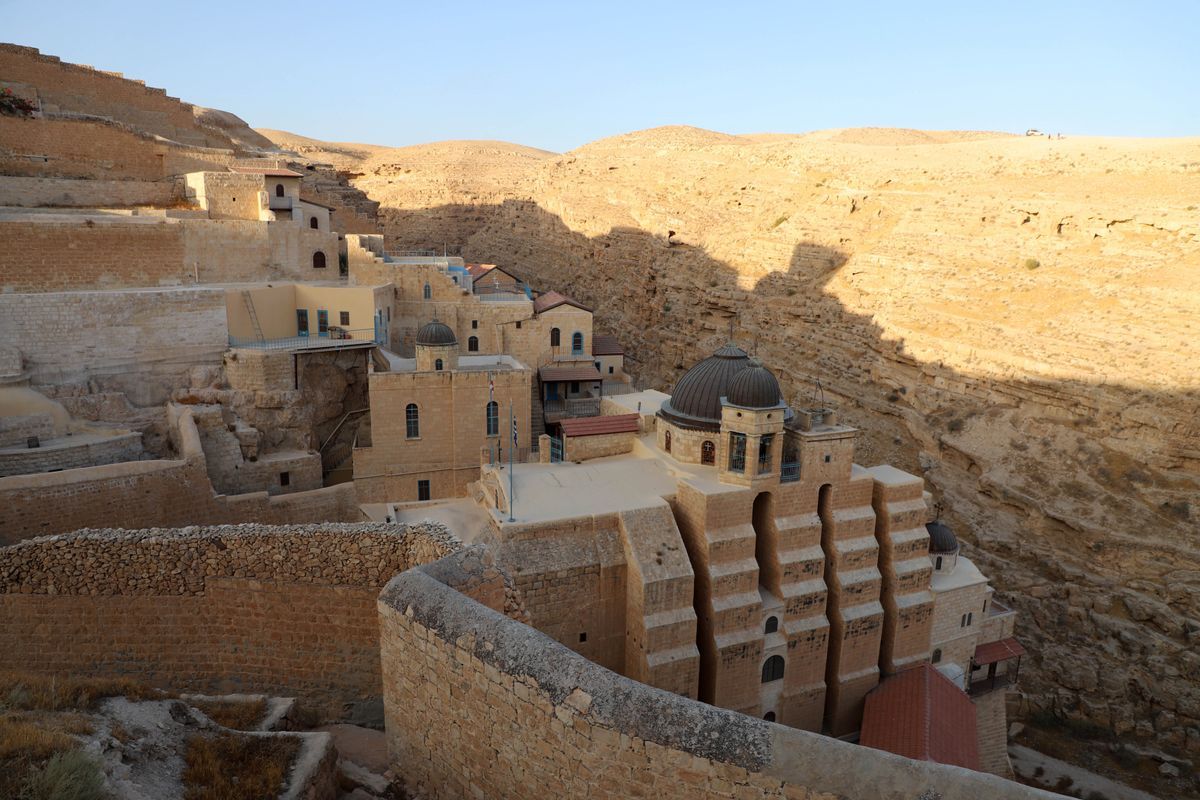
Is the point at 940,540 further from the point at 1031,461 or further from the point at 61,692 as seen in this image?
the point at 61,692

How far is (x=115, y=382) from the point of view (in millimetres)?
15742

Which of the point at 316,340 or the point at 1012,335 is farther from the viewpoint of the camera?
the point at 1012,335

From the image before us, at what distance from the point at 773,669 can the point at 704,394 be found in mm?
5100

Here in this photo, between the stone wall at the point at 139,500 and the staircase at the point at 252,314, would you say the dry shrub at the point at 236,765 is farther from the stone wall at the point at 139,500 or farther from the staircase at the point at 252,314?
the staircase at the point at 252,314

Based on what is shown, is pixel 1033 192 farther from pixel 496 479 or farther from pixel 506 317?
pixel 496 479

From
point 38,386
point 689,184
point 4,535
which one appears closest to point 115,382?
point 38,386

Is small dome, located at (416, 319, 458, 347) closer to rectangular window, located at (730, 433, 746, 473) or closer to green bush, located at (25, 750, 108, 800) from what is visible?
rectangular window, located at (730, 433, 746, 473)

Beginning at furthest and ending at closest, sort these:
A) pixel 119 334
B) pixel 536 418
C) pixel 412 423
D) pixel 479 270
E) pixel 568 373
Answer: pixel 479 270, pixel 568 373, pixel 536 418, pixel 412 423, pixel 119 334

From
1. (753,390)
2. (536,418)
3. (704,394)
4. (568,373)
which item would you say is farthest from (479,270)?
(753,390)

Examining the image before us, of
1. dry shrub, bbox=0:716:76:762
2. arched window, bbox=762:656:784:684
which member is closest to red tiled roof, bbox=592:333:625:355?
arched window, bbox=762:656:784:684

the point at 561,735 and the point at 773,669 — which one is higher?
the point at 561,735

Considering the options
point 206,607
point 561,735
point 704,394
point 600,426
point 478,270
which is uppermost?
point 478,270

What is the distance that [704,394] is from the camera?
14.2 meters

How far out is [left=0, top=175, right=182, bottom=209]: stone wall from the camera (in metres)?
18.9
